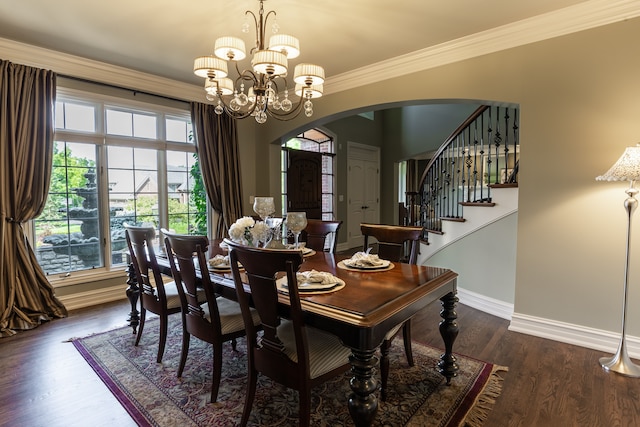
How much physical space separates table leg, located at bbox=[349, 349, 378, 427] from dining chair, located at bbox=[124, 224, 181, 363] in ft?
5.03

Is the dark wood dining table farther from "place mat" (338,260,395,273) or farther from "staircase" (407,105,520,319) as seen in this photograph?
"staircase" (407,105,520,319)

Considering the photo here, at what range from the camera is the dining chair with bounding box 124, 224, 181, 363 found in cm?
236

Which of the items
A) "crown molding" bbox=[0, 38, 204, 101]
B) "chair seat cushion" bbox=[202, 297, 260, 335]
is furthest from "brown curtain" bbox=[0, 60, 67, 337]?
"chair seat cushion" bbox=[202, 297, 260, 335]

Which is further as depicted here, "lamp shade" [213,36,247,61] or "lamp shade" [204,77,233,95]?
"lamp shade" [204,77,233,95]

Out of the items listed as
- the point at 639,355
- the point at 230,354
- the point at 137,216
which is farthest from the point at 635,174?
the point at 137,216

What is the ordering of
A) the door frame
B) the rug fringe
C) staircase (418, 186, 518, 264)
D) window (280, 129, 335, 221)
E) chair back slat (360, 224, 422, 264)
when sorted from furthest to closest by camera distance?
the door frame < window (280, 129, 335, 221) < staircase (418, 186, 518, 264) < chair back slat (360, 224, 422, 264) < the rug fringe

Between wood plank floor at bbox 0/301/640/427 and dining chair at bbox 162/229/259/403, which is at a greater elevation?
dining chair at bbox 162/229/259/403

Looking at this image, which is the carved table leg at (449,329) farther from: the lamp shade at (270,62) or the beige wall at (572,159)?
the lamp shade at (270,62)

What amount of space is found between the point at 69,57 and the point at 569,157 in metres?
4.73

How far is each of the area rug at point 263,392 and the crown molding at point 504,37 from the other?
2631 millimetres

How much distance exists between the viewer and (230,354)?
2.54m

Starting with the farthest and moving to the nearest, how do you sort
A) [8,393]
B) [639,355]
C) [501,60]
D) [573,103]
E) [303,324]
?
[501,60]
[573,103]
[639,355]
[8,393]
[303,324]

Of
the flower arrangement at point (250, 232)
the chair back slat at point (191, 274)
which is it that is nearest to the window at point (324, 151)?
the flower arrangement at point (250, 232)

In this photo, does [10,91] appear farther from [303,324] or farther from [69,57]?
[303,324]
